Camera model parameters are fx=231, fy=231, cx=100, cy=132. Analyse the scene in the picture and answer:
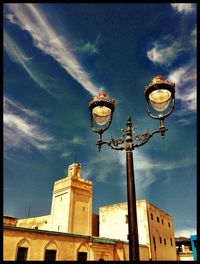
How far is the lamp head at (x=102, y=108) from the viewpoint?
15.2 feet

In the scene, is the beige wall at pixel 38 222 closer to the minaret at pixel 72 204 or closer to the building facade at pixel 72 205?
the building facade at pixel 72 205

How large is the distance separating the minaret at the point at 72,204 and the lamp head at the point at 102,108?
22568mm

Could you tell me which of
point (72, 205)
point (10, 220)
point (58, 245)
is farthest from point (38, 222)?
point (58, 245)

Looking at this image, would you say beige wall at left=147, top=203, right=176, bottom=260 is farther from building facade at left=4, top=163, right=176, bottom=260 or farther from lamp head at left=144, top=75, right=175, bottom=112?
lamp head at left=144, top=75, right=175, bottom=112

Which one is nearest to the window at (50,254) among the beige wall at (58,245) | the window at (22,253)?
the beige wall at (58,245)

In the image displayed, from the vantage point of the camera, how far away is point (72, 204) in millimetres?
26016

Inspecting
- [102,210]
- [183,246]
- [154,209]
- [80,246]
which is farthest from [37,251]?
[183,246]

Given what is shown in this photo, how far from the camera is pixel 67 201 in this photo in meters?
26.1

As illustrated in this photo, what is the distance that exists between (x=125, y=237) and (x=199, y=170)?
26.4 m

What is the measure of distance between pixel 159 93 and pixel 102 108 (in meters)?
1.16

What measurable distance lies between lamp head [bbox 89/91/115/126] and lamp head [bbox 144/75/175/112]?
0.77m

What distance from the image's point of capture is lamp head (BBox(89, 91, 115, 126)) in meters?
4.63

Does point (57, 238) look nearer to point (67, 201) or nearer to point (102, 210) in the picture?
point (67, 201)

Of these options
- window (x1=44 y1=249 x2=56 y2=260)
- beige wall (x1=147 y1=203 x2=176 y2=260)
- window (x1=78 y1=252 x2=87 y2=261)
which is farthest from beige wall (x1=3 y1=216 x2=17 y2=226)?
beige wall (x1=147 y1=203 x2=176 y2=260)
